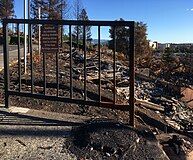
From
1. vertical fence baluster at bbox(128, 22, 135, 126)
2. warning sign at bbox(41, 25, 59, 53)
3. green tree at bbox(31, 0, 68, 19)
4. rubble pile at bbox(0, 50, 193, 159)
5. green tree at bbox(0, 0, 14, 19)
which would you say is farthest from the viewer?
green tree at bbox(0, 0, 14, 19)

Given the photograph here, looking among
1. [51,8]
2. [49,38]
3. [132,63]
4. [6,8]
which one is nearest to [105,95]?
[49,38]

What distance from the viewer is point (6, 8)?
8931 cm

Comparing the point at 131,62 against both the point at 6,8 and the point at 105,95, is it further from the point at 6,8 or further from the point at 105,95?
the point at 6,8

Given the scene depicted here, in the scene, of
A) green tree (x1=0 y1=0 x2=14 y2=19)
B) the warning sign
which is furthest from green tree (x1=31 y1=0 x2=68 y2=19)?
the warning sign

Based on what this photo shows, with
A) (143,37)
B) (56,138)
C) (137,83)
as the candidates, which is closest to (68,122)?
(56,138)

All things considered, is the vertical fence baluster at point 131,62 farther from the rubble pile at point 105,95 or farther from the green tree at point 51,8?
the green tree at point 51,8

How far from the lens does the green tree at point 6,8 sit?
8662cm

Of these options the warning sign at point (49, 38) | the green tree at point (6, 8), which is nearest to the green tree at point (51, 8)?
the green tree at point (6, 8)

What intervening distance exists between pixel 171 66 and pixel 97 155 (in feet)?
94.1

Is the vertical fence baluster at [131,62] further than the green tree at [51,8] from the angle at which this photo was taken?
No

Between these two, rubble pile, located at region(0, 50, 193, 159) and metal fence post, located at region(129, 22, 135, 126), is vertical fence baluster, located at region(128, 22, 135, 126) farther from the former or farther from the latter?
rubble pile, located at region(0, 50, 193, 159)

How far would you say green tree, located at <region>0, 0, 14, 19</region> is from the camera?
86625 mm

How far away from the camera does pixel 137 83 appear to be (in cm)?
2109

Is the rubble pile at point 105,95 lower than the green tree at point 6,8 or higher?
lower
